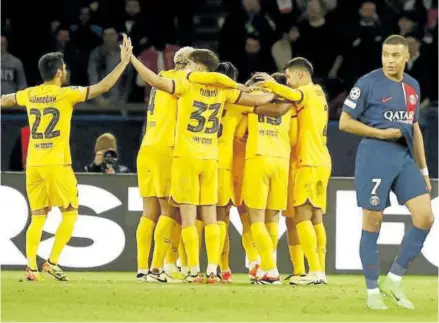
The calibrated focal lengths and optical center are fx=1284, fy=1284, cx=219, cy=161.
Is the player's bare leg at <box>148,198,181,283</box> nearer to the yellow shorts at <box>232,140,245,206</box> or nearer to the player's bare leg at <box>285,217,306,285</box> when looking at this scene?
the yellow shorts at <box>232,140,245,206</box>

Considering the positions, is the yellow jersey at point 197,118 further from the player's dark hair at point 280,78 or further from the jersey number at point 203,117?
the player's dark hair at point 280,78

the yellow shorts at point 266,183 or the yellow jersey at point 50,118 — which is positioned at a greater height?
the yellow jersey at point 50,118

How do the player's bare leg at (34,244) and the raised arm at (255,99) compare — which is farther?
the player's bare leg at (34,244)

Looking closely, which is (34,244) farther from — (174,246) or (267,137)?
(267,137)

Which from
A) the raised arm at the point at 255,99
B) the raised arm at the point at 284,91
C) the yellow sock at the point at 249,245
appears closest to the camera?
the raised arm at the point at 255,99

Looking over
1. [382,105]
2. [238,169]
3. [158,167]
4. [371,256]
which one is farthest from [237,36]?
[371,256]

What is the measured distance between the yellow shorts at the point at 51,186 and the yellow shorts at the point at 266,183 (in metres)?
1.64

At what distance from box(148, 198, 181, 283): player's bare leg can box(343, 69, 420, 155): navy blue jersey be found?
9.08ft

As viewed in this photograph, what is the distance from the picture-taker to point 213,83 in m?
11.4

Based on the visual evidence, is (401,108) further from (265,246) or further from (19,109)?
(19,109)

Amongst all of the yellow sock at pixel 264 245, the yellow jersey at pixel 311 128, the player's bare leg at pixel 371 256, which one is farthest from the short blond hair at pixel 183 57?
the player's bare leg at pixel 371 256

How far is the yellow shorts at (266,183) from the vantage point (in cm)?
1193

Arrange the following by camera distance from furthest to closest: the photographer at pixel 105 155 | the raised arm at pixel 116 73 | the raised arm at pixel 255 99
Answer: the photographer at pixel 105 155 → the raised arm at pixel 255 99 → the raised arm at pixel 116 73

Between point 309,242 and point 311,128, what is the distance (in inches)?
43.2
